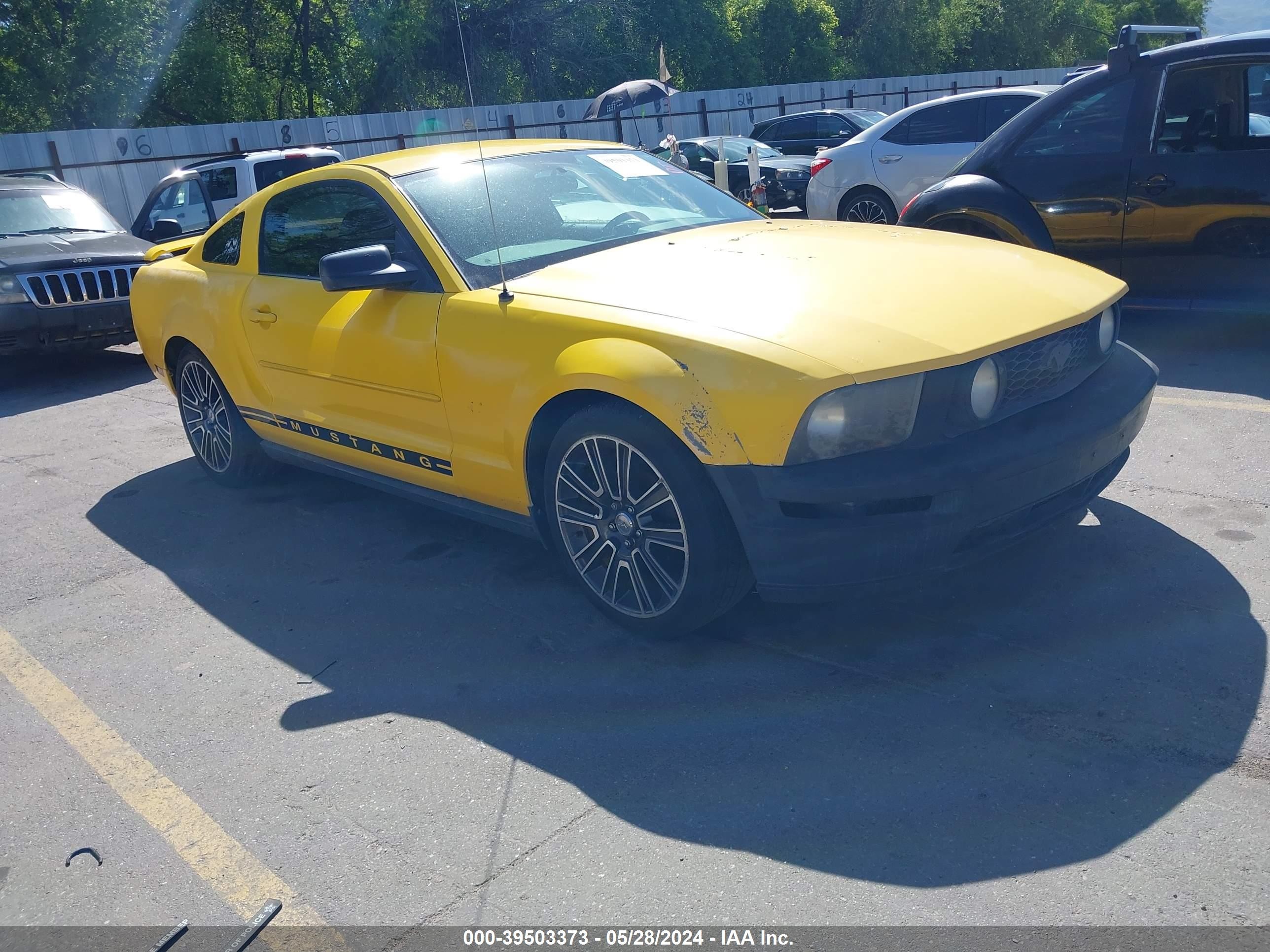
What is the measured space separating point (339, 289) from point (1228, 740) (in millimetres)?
3158

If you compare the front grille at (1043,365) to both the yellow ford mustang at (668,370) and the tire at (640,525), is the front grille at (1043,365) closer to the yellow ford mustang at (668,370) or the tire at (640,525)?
the yellow ford mustang at (668,370)

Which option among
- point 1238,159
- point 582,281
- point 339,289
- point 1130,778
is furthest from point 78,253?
point 1130,778

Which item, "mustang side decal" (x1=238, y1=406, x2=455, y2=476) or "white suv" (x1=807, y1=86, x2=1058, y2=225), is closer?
"mustang side decal" (x1=238, y1=406, x2=455, y2=476)

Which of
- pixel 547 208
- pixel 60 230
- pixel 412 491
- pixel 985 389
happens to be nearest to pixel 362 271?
pixel 547 208

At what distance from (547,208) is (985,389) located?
6.49 ft

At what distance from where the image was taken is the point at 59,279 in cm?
898

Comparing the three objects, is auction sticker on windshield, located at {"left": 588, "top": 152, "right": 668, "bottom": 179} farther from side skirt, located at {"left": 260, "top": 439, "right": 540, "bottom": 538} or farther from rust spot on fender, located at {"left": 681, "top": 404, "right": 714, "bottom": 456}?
rust spot on fender, located at {"left": 681, "top": 404, "right": 714, "bottom": 456}

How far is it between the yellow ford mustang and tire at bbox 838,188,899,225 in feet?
19.9

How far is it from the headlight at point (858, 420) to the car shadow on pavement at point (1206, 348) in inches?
134

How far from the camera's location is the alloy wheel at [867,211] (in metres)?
10.9

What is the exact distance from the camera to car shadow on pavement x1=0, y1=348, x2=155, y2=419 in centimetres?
878

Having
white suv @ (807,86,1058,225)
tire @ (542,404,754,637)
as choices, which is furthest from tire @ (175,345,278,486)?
white suv @ (807,86,1058,225)

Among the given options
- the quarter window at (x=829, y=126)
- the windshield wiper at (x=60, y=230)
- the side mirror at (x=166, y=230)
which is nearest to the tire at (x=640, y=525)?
the side mirror at (x=166, y=230)

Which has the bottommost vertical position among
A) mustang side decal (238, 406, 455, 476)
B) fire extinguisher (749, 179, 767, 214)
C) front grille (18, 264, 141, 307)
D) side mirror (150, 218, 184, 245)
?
fire extinguisher (749, 179, 767, 214)
